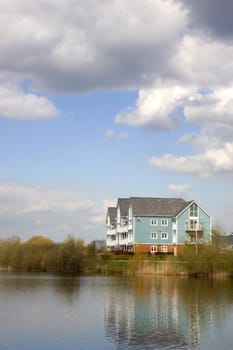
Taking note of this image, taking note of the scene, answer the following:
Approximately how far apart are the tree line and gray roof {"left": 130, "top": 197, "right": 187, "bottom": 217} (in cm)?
1014

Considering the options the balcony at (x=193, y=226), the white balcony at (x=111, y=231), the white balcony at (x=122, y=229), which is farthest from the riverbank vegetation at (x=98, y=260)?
the white balcony at (x=111, y=231)

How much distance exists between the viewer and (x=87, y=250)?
296 feet

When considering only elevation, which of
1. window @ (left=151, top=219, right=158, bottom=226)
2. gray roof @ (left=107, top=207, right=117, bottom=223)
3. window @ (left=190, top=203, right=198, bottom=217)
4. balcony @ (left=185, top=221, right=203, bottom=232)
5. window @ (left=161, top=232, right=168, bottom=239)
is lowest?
window @ (left=161, top=232, right=168, bottom=239)

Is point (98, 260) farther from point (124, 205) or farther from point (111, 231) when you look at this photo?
point (111, 231)

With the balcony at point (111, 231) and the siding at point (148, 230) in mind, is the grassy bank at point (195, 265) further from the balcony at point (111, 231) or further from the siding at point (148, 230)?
the balcony at point (111, 231)

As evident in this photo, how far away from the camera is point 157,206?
9938 cm

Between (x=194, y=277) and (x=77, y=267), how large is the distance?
24.3m

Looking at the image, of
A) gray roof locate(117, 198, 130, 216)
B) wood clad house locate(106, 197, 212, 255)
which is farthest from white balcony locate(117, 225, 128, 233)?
wood clad house locate(106, 197, 212, 255)

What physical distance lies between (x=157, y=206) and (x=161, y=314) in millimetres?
64811

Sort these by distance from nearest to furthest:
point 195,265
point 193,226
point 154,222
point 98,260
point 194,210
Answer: point 195,265 → point 98,260 → point 193,226 → point 194,210 → point 154,222

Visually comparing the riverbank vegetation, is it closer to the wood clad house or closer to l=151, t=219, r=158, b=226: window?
the wood clad house

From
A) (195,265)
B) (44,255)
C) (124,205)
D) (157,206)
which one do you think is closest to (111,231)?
(124,205)

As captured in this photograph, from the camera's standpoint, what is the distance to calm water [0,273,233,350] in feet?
85.8

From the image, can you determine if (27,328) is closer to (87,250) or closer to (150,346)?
(150,346)
